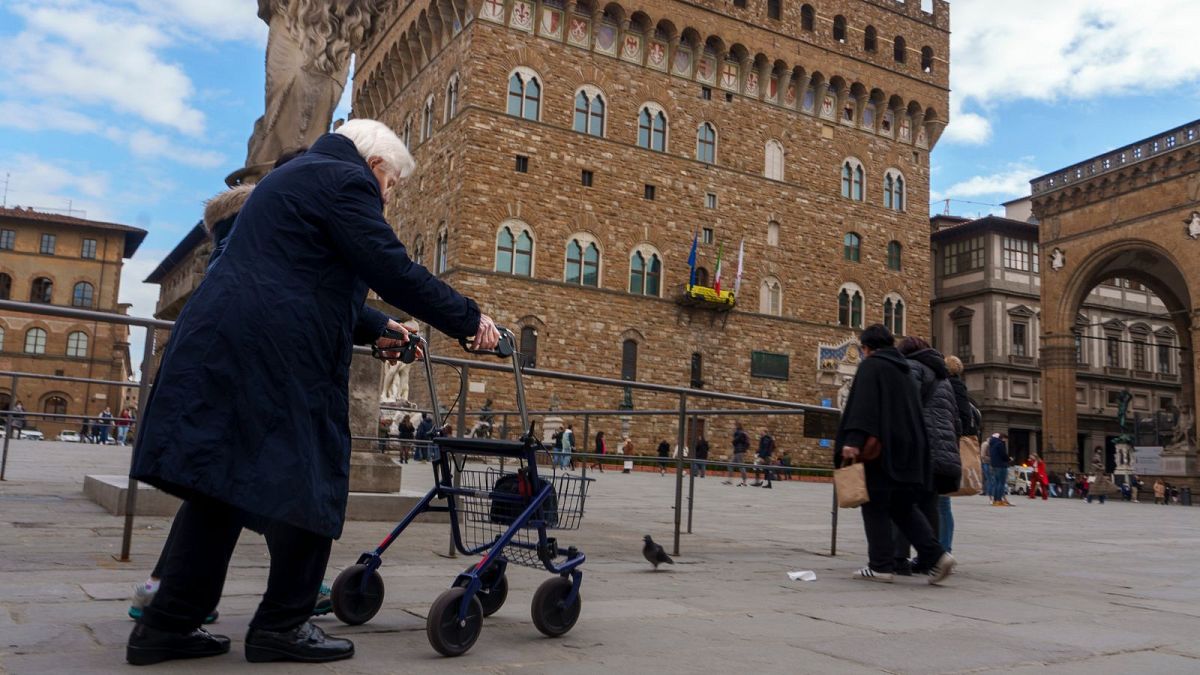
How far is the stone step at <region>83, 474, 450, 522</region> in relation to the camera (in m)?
6.15

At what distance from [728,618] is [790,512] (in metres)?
8.03

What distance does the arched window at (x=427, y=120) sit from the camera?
104ft

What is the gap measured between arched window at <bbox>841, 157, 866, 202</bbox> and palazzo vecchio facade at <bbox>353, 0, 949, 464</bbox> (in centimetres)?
8

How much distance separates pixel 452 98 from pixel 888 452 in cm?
2659

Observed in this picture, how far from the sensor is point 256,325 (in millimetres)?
2619

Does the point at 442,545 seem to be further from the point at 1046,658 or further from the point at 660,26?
the point at 660,26

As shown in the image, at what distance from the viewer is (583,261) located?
30.2 metres

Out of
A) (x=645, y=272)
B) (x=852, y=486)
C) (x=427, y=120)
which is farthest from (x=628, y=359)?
(x=852, y=486)

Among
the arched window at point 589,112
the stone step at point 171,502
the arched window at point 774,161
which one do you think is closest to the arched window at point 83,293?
the arched window at point 589,112

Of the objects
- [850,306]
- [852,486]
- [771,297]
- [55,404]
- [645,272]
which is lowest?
[852,486]

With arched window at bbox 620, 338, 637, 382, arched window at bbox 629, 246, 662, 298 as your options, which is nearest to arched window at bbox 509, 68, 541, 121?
arched window at bbox 629, 246, 662, 298

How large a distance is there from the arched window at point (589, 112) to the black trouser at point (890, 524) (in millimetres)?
25878

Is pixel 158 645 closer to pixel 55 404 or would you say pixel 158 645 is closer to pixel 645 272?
pixel 645 272

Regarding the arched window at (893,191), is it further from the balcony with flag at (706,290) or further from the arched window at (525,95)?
the arched window at (525,95)
